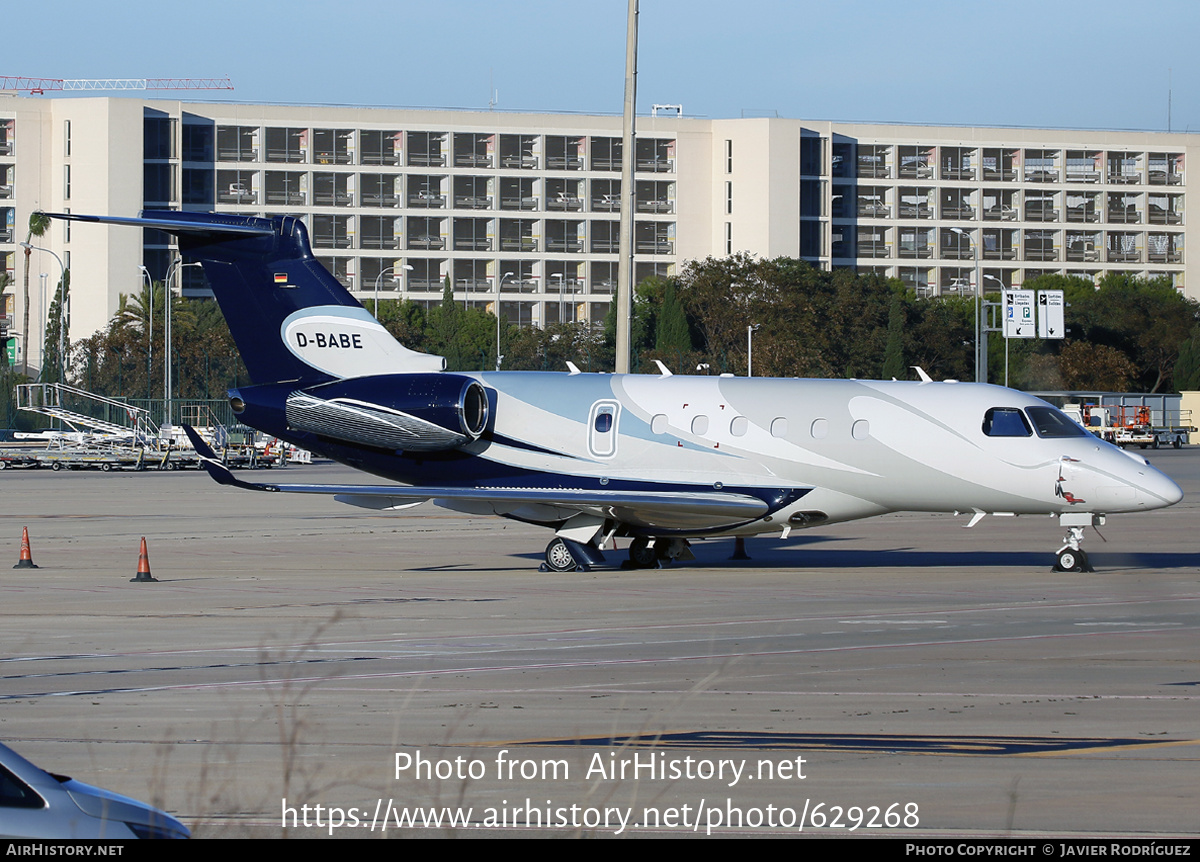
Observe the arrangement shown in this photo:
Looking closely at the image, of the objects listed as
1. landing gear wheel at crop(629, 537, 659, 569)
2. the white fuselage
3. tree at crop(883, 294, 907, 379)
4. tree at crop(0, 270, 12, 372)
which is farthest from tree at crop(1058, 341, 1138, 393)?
landing gear wheel at crop(629, 537, 659, 569)

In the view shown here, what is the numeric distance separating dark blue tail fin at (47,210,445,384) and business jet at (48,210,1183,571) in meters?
0.03

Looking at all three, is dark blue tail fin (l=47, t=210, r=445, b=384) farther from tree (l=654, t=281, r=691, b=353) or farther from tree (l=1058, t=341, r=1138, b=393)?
tree (l=1058, t=341, r=1138, b=393)

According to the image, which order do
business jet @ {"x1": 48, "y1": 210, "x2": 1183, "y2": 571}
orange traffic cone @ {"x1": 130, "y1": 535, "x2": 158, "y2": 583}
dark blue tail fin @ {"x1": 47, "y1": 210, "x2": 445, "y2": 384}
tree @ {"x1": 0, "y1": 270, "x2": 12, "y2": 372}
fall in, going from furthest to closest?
1. tree @ {"x1": 0, "y1": 270, "x2": 12, "y2": 372}
2. dark blue tail fin @ {"x1": 47, "y1": 210, "x2": 445, "y2": 384}
3. business jet @ {"x1": 48, "y1": 210, "x2": 1183, "y2": 571}
4. orange traffic cone @ {"x1": 130, "y1": 535, "x2": 158, "y2": 583}

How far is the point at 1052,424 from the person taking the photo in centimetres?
2212

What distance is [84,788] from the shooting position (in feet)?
16.6

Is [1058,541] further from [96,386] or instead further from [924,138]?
[924,138]

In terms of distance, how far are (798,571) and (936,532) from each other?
1078cm

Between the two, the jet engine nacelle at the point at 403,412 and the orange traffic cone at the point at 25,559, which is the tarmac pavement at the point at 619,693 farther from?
the jet engine nacelle at the point at 403,412

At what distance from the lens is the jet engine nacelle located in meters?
23.6

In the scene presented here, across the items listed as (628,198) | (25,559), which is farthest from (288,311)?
(628,198)

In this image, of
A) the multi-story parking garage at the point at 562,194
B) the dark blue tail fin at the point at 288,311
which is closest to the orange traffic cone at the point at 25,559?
the dark blue tail fin at the point at 288,311

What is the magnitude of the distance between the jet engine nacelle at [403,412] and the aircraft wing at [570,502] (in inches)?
46.7


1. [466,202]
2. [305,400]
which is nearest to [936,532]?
[305,400]

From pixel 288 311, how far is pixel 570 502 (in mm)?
6388
